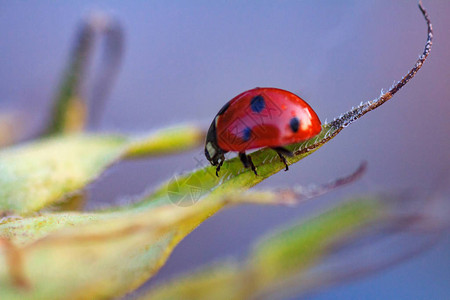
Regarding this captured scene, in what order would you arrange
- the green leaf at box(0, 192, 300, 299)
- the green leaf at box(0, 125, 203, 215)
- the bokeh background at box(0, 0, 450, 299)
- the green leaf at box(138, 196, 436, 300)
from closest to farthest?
the green leaf at box(0, 192, 300, 299) < the green leaf at box(0, 125, 203, 215) < the green leaf at box(138, 196, 436, 300) < the bokeh background at box(0, 0, 450, 299)

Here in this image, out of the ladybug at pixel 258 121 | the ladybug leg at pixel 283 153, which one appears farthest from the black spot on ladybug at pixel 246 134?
the ladybug leg at pixel 283 153

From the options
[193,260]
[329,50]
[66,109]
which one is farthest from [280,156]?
[193,260]

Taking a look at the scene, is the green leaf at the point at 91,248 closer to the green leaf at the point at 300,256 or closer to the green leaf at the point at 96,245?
the green leaf at the point at 96,245

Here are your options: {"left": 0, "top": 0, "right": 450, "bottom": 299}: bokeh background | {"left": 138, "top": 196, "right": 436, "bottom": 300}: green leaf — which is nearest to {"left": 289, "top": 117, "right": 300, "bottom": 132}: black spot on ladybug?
{"left": 138, "top": 196, "right": 436, "bottom": 300}: green leaf

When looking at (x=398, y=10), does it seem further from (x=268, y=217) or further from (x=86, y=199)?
(x=86, y=199)

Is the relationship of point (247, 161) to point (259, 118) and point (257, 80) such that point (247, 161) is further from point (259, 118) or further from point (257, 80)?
point (257, 80)

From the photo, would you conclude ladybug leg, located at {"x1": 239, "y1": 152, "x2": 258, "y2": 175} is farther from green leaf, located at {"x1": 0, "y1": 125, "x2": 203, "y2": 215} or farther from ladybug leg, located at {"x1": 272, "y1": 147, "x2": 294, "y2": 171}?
green leaf, located at {"x1": 0, "y1": 125, "x2": 203, "y2": 215}
